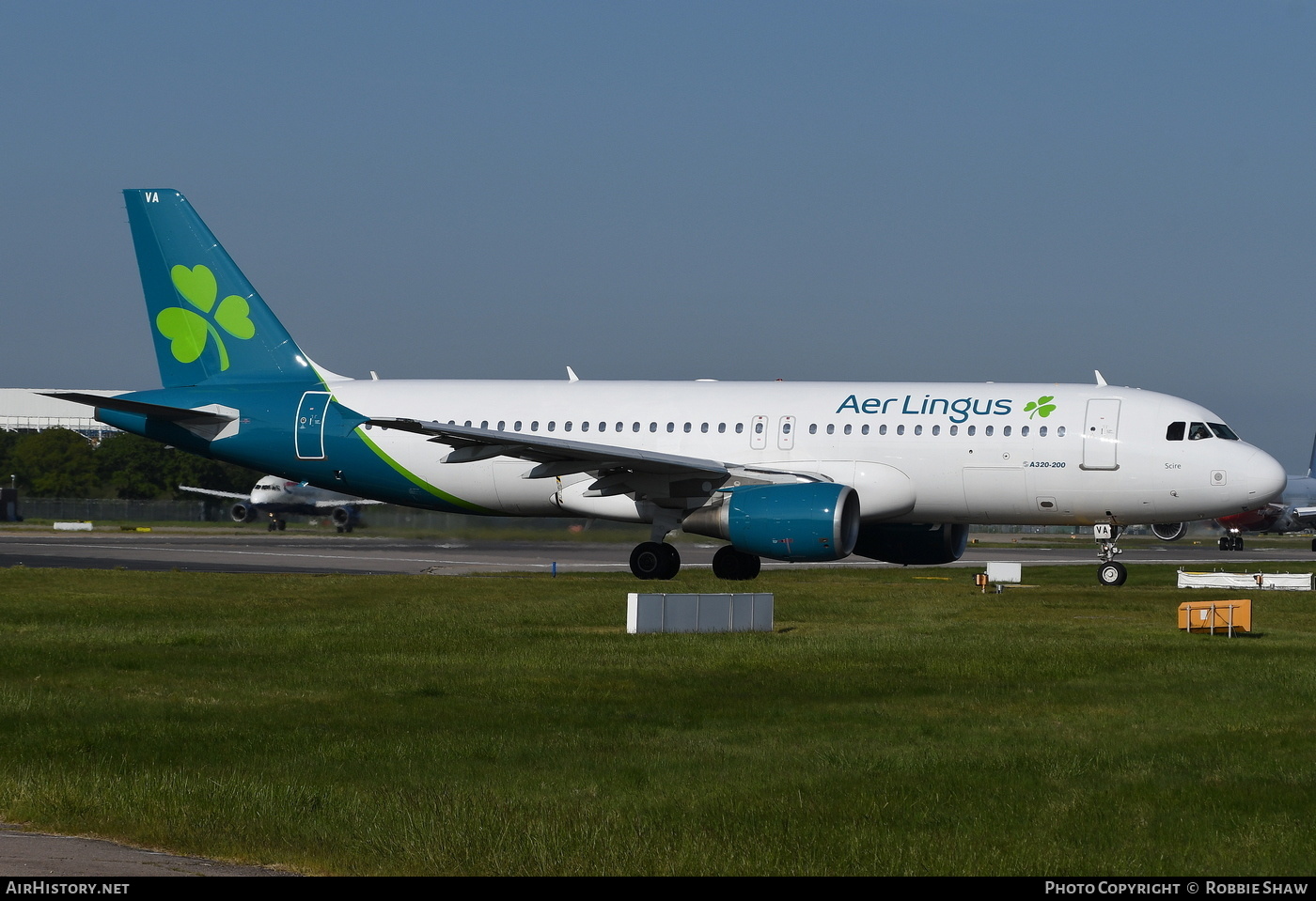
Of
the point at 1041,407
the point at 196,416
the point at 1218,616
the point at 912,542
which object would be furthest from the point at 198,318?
the point at 1218,616

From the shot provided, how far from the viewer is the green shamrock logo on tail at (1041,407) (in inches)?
1130

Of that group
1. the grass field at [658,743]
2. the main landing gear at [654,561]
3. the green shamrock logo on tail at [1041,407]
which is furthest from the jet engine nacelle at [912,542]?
the grass field at [658,743]

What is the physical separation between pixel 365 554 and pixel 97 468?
44.3m

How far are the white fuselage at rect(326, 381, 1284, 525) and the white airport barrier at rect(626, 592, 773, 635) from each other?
8284 mm

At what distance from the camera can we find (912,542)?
31.8m

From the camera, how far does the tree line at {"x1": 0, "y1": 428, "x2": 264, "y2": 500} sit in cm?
8306

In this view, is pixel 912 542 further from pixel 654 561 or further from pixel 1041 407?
pixel 654 561

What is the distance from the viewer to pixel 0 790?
33.0 feet

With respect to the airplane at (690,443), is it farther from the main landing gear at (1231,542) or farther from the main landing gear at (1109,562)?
the main landing gear at (1231,542)

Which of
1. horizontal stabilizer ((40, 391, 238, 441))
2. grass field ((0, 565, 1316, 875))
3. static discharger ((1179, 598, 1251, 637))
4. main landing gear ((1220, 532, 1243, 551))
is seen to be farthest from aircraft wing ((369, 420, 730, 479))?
main landing gear ((1220, 532, 1243, 551))

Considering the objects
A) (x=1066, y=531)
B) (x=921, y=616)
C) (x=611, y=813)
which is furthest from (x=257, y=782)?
(x=1066, y=531)

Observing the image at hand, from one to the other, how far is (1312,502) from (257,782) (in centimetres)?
8075

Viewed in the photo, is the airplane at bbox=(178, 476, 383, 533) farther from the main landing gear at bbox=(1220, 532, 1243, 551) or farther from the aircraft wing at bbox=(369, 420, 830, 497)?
the aircraft wing at bbox=(369, 420, 830, 497)

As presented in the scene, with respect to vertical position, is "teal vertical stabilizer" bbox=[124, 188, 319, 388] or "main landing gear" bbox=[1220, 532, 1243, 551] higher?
"teal vertical stabilizer" bbox=[124, 188, 319, 388]
